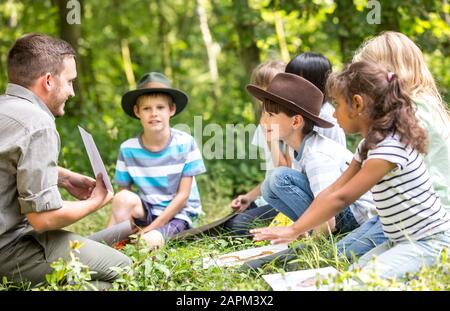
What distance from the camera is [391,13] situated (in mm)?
6484

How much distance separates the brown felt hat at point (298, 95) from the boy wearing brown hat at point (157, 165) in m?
1.00

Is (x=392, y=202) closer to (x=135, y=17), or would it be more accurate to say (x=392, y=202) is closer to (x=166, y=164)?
(x=166, y=164)

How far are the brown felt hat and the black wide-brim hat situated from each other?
0.98 meters

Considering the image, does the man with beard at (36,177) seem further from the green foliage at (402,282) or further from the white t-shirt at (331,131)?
the white t-shirt at (331,131)

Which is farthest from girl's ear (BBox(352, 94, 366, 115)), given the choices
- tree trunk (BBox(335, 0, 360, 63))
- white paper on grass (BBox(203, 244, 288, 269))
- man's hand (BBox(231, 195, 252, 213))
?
tree trunk (BBox(335, 0, 360, 63))

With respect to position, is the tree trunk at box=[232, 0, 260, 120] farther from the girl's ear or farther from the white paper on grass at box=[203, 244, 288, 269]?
the girl's ear

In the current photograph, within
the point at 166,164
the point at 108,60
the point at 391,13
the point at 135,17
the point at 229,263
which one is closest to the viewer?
the point at 229,263

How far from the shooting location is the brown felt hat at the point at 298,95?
12.4 ft

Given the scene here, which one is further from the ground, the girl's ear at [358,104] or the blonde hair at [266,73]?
the blonde hair at [266,73]

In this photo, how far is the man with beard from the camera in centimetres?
294

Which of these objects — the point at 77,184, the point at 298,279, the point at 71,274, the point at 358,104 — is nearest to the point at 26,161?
the point at 71,274

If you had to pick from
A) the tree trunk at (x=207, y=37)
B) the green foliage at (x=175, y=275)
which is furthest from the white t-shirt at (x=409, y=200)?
the tree trunk at (x=207, y=37)
